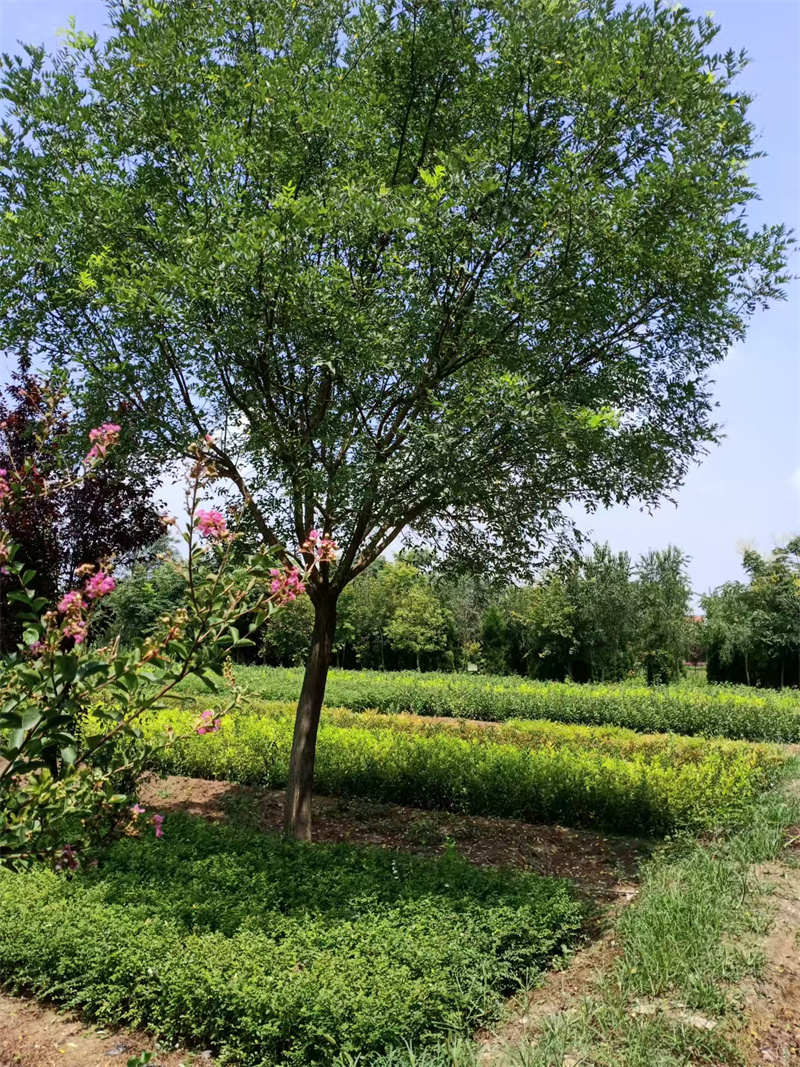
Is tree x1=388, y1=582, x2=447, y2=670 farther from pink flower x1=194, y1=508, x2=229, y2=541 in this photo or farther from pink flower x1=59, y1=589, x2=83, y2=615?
pink flower x1=59, y1=589, x2=83, y2=615

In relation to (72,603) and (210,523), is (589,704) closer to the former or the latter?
(210,523)

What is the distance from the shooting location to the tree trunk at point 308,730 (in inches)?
278

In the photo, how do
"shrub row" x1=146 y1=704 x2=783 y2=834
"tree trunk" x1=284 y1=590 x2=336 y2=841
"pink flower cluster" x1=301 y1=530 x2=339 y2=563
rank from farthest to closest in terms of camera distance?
"shrub row" x1=146 y1=704 x2=783 y2=834, "tree trunk" x1=284 y1=590 x2=336 y2=841, "pink flower cluster" x1=301 y1=530 x2=339 y2=563

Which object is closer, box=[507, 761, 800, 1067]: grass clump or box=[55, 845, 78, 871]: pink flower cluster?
box=[55, 845, 78, 871]: pink flower cluster

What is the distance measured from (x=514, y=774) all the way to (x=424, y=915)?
12.9 ft

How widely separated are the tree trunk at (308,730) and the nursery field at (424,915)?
71 centimetres

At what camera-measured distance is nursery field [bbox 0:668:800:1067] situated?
3715 mm

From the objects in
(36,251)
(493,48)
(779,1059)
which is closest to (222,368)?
(36,251)

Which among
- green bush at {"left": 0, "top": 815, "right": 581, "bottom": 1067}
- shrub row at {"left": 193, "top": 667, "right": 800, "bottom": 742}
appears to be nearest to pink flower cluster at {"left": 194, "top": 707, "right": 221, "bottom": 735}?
green bush at {"left": 0, "top": 815, "right": 581, "bottom": 1067}

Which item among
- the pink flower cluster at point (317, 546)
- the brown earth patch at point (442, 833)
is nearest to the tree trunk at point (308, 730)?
the brown earth patch at point (442, 833)

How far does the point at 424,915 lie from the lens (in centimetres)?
464

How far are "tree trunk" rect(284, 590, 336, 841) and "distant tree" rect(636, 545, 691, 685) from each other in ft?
63.0

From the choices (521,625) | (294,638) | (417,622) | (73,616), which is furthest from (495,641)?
(73,616)

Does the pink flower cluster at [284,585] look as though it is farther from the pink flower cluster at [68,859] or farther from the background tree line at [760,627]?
the background tree line at [760,627]
